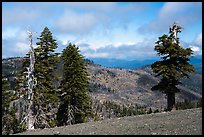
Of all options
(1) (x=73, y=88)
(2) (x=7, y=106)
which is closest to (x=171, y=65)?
(1) (x=73, y=88)

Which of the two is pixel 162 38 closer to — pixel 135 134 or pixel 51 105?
pixel 51 105

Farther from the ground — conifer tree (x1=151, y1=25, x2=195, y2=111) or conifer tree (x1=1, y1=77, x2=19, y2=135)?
conifer tree (x1=151, y1=25, x2=195, y2=111)

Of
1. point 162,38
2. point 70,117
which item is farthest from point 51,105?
point 162,38

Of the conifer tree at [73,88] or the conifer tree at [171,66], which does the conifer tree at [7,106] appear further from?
the conifer tree at [171,66]

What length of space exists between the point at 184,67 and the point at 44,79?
15370 mm

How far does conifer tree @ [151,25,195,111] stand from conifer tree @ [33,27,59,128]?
38.0 feet

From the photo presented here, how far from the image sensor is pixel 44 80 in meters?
34.4

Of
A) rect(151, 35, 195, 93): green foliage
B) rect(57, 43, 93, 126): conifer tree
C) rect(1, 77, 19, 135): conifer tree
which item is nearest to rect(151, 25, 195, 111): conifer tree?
rect(151, 35, 195, 93): green foliage

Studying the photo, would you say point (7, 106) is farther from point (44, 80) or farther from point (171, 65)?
point (171, 65)

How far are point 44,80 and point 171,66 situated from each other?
13879 millimetres

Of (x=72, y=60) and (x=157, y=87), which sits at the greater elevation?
(x=72, y=60)

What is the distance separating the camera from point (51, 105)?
36.6 metres

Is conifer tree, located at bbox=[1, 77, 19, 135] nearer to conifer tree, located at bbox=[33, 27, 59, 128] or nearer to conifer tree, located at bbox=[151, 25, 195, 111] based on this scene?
conifer tree, located at bbox=[33, 27, 59, 128]

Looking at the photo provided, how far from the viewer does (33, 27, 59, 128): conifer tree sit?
34.0 m
